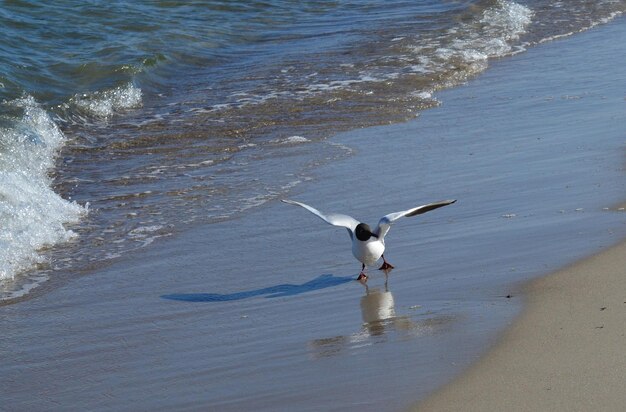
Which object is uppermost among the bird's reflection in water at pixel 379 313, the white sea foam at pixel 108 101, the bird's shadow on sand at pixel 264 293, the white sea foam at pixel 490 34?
the white sea foam at pixel 490 34

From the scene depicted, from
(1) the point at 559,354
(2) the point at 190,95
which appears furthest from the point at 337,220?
(2) the point at 190,95

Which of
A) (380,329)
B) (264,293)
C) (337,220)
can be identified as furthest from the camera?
(337,220)

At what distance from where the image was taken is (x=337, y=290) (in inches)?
235

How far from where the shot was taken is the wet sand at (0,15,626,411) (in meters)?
4.73

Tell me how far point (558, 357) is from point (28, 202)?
14.3ft

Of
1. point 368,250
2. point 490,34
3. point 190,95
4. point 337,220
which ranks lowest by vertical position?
point 368,250

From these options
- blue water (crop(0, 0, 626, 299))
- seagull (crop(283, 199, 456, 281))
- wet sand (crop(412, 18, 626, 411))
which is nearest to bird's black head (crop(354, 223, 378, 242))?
seagull (crop(283, 199, 456, 281))

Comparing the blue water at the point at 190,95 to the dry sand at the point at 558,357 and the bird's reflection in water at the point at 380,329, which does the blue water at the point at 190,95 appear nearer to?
the bird's reflection in water at the point at 380,329

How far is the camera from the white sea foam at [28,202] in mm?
6989

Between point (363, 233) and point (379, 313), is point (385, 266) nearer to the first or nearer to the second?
point (363, 233)

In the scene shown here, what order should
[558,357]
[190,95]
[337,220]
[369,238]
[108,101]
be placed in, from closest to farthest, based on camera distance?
[558,357]
[369,238]
[337,220]
[108,101]
[190,95]

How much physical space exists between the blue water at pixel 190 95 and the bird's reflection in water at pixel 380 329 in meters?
1.99

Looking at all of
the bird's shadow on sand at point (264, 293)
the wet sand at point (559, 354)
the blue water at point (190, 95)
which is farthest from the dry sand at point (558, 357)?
the blue water at point (190, 95)

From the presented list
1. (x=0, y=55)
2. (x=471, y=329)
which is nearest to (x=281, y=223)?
(x=471, y=329)
